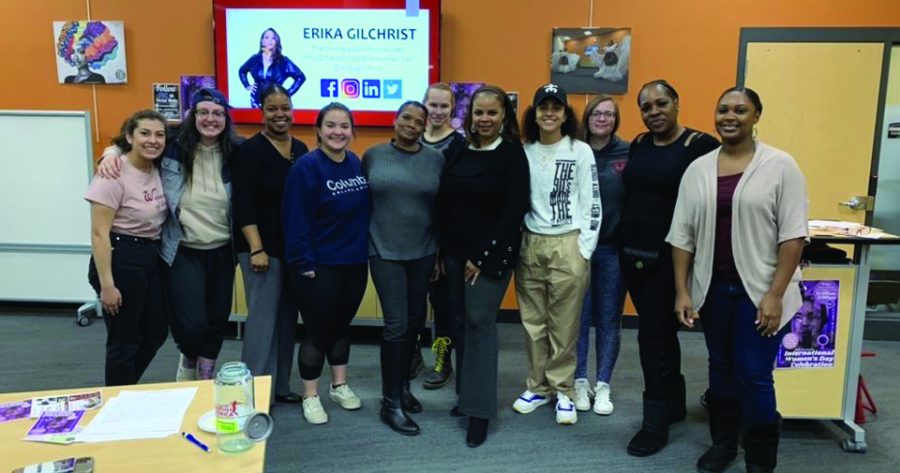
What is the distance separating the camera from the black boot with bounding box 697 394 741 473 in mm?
2338

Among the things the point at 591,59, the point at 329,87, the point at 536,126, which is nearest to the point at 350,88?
the point at 329,87

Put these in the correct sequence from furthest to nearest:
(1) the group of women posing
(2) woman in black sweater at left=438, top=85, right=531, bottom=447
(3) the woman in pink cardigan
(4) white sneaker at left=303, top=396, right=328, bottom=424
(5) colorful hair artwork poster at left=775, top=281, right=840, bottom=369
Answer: (4) white sneaker at left=303, top=396, right=328, bottom=424 < (5) colorful hair artwork poster at left=775, top=281, right=840, bottom=369 < (2) woman in black sweater at left=438, top=85, right=531, bottom=447 < (1) the group of women posing < (3) the woman in pink cardigan

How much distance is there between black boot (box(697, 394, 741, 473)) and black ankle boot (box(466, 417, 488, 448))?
0.86 meters

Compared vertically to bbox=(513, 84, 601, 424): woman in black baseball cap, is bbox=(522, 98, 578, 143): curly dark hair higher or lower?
higher

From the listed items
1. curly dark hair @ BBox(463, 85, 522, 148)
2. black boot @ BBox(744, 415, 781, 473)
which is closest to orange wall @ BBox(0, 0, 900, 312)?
curly dark hair @ BBox(463, 85, 522, 148)

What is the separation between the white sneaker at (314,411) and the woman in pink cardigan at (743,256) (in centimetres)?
159

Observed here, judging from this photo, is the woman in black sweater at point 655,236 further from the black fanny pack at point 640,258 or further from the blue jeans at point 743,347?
the blue jeans at point 743,347

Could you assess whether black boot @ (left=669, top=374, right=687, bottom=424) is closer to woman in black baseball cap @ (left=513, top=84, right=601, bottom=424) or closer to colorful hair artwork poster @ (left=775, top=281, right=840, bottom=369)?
colorful hair artwork poster @ (left=775, top=281, right=840, bottom=369)

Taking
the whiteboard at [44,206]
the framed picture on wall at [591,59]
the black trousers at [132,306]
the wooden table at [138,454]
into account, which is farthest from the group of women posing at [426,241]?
the whiteboard at [44,206]

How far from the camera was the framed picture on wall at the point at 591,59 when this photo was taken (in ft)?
13.3

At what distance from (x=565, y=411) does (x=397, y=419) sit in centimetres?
76

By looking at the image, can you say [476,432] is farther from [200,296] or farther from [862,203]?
[862,203]

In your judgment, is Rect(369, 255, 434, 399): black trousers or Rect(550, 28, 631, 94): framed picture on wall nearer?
Rect(369, 255, 434, 399): black trousers

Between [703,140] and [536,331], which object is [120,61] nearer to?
[536,331]
